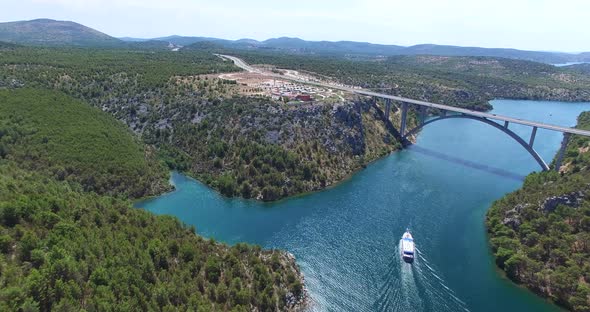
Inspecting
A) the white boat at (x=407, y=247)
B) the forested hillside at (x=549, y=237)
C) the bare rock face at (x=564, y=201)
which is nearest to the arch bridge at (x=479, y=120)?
the forested hillside at (x=549, y=237)

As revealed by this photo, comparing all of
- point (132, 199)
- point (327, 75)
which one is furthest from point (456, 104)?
point (132, 199)

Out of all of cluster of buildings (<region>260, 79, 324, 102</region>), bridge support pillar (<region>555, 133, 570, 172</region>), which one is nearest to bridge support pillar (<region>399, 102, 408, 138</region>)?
cluster of buildings (<region>260, 79, 324, 102</region>)

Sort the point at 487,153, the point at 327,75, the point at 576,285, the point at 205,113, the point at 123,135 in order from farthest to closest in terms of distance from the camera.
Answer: the point at 327,75, the point at 487,153, the point at 205,113, the point at 123,135, the point at 576,285

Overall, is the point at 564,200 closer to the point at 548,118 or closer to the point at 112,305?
the point at 112,305

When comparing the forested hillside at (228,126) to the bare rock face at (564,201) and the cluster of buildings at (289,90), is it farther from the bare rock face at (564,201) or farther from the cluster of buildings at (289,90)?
the bare rock face at (564,201)

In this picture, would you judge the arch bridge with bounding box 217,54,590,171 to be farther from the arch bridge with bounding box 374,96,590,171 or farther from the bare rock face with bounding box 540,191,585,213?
the bare rock face with bounding box 540,191,585,213

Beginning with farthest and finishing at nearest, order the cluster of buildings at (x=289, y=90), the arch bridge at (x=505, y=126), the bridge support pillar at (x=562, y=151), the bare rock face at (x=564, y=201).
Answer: the cluster of buildings at (x=289, y=90), the arch bridge at (x=505, y=126), the bridge support pillar at (x=562, y=151), the bare rock face at (x=564, y=201)
